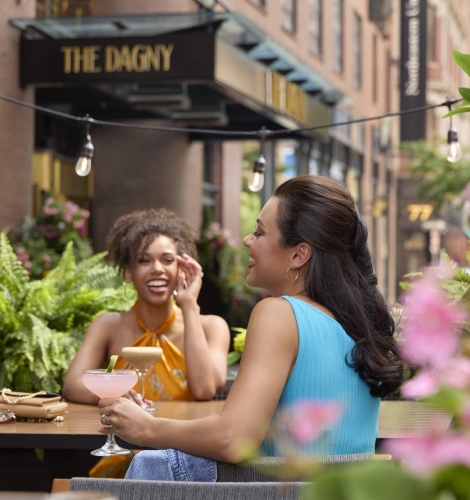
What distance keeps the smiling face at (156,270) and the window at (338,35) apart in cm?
2333

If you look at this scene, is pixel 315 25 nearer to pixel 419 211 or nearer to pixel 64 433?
pixel 419 211

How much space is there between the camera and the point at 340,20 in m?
27.9

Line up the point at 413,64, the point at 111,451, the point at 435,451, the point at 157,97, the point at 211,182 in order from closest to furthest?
the point at 435,451, the point at 111,451, the point at 157,97, the point at 211,182, the point at 413,64

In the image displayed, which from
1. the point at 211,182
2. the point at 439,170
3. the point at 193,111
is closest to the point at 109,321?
the point at 193,111

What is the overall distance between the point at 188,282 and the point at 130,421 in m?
1.77

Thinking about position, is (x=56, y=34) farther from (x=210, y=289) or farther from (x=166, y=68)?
(x=210, y=289)

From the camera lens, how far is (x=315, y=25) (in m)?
24.8

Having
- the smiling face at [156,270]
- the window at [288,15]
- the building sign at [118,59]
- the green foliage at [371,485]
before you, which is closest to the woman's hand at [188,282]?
the smiling face at [156,270]

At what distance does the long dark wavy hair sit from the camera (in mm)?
2625

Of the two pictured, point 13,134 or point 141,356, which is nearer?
point 141,356

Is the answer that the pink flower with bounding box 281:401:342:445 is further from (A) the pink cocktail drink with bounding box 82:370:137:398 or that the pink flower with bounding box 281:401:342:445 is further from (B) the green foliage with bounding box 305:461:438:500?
(A) the pink cocktail drink with bounding box 82:370:137:398

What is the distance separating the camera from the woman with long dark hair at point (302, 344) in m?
2.36

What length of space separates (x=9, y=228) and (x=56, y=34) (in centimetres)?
251

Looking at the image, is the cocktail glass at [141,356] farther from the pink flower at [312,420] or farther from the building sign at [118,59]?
the building sign at [118,59]
